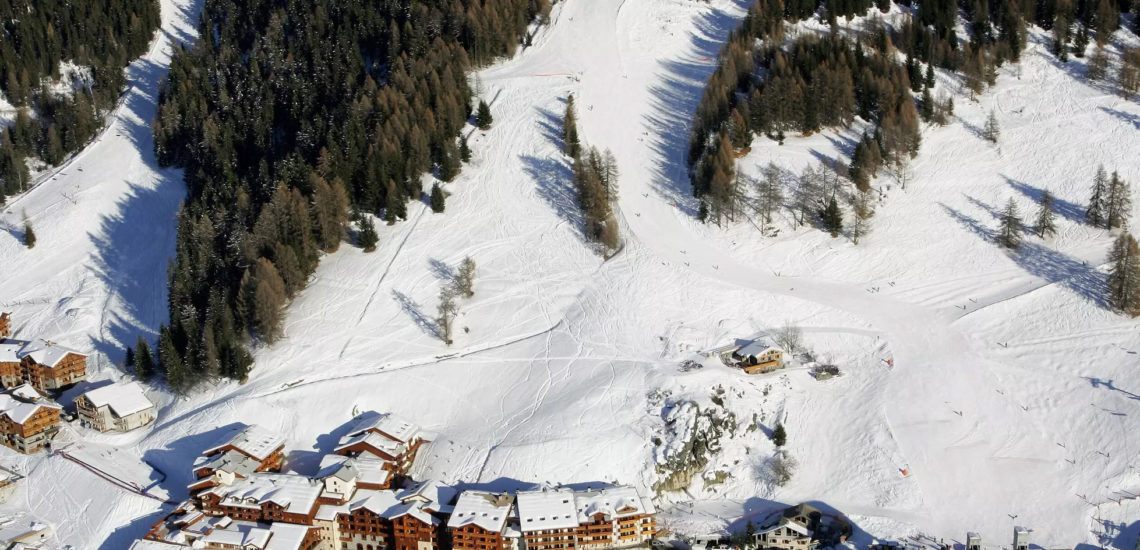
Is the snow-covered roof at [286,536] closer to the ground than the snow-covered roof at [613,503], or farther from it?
farther from it

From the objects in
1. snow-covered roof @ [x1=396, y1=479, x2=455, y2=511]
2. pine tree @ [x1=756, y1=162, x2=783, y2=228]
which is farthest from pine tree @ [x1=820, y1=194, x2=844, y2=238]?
snow-covered roof @ [x1=396, y1=479, x2=455, y2=511]

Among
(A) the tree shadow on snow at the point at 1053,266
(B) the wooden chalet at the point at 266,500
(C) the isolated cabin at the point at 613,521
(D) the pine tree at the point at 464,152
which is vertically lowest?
(C) the isolated cabin at the point at 613,521

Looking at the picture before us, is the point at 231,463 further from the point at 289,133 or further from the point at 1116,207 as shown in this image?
the point at 1116,207

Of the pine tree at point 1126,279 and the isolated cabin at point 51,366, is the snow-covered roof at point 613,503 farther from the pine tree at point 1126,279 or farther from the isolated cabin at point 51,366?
the isolated cabin at point 51,366

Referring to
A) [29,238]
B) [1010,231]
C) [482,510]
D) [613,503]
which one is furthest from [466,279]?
[1010,231]

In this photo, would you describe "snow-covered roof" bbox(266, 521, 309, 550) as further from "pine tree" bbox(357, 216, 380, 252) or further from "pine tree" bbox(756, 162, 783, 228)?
"pine tree" bbox(756, 162, 783, 228)

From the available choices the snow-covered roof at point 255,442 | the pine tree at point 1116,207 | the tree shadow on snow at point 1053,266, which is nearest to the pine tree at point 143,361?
the snow-covered roof at point 255,442
